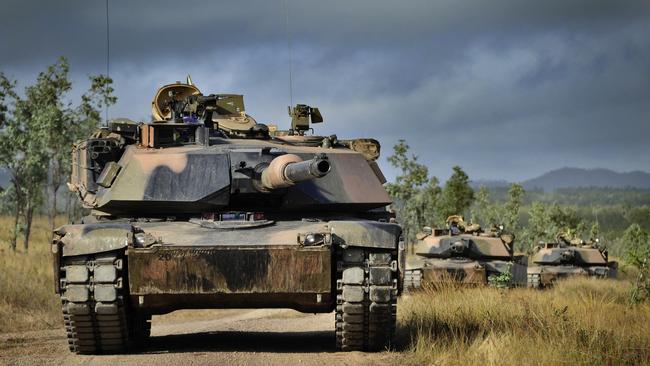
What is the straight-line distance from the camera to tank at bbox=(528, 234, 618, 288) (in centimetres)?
3070

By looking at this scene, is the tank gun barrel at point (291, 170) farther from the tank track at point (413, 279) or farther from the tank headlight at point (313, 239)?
the tank track at point (413, 279)

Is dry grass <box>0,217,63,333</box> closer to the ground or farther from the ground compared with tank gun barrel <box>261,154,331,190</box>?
closer to the ground

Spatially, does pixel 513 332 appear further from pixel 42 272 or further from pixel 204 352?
pixel 42 272

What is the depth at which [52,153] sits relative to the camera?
29703 millimetres

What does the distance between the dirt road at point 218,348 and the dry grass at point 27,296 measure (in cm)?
106

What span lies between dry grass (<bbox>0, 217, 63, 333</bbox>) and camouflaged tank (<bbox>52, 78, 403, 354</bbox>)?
470 centimetres

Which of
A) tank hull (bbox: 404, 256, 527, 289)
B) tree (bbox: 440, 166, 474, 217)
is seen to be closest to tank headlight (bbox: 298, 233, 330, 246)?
tank hull (bbox: 404, 256, 527, 289)

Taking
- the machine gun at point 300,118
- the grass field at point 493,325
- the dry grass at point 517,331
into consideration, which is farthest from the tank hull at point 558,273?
the machine gun at point 300,118

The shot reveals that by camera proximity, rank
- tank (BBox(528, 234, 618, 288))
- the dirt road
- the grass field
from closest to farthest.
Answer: the grass field, the dirt road, tank (BBox(528, 234, 618, 288))

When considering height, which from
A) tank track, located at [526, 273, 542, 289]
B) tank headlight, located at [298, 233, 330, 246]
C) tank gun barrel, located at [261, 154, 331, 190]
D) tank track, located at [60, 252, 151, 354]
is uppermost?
tank gun barrel, located at [261, 154, 331, 190]

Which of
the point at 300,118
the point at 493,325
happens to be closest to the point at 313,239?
the point at 493,325

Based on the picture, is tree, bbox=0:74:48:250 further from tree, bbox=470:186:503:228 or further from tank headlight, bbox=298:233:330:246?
tree, bbox=470:186:503:228

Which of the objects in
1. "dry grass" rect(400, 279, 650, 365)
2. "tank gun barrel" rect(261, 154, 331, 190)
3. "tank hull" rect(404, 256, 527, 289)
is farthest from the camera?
"tank hull" rect(404, 256, 527, 289)

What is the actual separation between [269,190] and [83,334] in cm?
260
